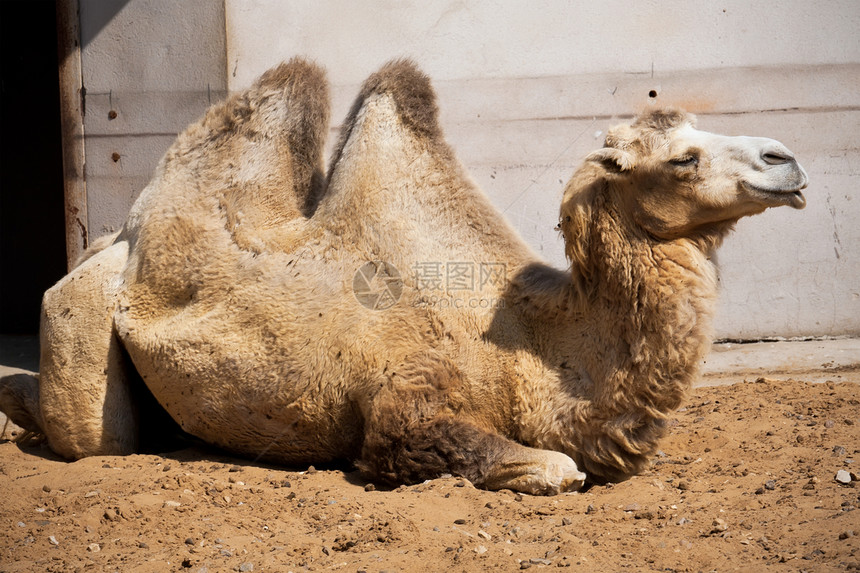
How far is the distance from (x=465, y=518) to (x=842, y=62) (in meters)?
4.64

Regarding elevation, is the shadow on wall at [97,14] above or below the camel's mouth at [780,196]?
above

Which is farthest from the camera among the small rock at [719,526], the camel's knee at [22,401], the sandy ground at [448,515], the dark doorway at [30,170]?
the dark doorway at [30,170]

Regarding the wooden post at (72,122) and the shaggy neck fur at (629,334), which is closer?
the shaggy neck fur at (629,334)

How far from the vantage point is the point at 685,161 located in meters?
3.73

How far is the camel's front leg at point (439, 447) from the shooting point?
3.70m

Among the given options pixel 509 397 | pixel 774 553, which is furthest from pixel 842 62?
pixel 774 553

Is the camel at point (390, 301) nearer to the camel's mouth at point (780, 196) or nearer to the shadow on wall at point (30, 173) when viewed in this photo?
the camel's mouth at point (780, 196)

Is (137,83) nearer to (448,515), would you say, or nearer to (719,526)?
(448,515)

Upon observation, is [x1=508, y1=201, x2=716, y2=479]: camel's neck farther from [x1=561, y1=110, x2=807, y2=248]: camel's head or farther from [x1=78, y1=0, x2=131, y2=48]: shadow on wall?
[x1=78, y1=0, x2=131, y2=48]: shadow on wall

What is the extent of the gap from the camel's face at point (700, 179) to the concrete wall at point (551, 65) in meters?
2.47

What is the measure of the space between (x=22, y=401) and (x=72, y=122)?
7.81 feet

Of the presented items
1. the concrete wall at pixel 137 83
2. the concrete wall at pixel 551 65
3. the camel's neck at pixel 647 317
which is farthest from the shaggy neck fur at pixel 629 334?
the concrete wall at pixel 137 83

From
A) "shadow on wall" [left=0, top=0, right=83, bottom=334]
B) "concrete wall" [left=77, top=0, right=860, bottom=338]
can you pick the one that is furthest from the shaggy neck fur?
"shadow on wall" [left=0, top=0, right=83, bottom=334]

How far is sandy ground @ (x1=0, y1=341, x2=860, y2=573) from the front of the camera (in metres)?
3.01
